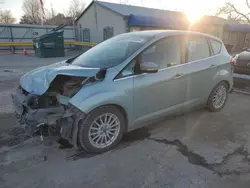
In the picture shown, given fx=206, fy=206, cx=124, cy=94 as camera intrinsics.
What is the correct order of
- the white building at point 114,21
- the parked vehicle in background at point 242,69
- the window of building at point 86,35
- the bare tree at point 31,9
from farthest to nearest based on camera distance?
the bare tree at point 31,9 < the window of building at point 86,35 < the white building at point 114,21 < the parked vehicle in background at point 242,69

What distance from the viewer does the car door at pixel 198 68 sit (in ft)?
12.3

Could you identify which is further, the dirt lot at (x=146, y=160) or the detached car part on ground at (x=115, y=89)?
the detached car part on ground at (x=115, y=89)

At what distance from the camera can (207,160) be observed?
2.86 metres

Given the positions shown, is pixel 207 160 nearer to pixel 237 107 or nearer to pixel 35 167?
pixel 35 167

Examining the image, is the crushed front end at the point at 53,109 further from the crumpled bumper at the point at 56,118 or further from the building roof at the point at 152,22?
the building roof at the point at 152,22

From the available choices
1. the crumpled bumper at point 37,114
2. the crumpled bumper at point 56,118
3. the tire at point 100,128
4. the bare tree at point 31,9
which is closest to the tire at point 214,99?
the tire at point 100,128

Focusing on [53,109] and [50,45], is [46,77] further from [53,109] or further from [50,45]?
[50,45]

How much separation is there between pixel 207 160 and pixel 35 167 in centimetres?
233

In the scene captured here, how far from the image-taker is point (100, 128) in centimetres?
296

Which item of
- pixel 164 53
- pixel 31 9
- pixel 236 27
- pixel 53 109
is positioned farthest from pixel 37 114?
pixel 31 9

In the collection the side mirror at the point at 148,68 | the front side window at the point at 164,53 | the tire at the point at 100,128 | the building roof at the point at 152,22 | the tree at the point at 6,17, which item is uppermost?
the tree at the point at 6,17

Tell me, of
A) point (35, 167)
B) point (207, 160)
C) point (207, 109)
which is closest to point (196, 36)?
point (207, 109)

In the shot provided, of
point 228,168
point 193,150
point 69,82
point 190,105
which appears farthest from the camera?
point 190,105

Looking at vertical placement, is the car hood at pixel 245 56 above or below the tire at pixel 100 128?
above
